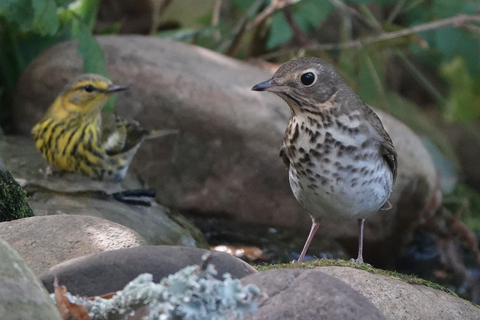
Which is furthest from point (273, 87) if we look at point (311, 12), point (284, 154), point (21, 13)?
point (311, 12)

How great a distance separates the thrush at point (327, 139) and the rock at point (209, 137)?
2.22 m

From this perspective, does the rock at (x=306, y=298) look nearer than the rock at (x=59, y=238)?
Yes

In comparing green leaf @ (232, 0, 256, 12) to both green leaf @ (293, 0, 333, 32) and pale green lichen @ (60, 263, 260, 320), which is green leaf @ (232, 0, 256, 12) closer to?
green leaf @ (293, 0, 333, 32)

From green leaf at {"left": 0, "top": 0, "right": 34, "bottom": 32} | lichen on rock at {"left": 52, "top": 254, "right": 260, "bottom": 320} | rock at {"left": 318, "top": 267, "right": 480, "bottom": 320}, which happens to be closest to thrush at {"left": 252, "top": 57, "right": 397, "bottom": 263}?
rock at {"left": 318, "top": 267, "right": 480, "bottom": 320}

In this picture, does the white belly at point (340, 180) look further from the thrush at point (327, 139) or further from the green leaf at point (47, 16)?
the green leaf at point (47, 16)

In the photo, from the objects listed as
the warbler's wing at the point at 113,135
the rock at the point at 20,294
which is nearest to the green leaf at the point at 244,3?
the warbler's wing at the point at 113,135

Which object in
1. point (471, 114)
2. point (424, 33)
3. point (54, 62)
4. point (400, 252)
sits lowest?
point (400, 252)

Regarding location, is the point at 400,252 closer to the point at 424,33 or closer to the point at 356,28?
the point at 424,33

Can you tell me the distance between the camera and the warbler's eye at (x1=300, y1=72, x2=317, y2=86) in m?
3.82

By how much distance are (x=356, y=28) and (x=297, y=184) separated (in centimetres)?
709

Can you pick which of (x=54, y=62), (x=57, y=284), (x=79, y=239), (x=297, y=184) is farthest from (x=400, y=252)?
(x=57, y=284)

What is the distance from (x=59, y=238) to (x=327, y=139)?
5.29ft

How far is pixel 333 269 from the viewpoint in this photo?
3529mm

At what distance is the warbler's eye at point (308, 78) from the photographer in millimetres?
3822
